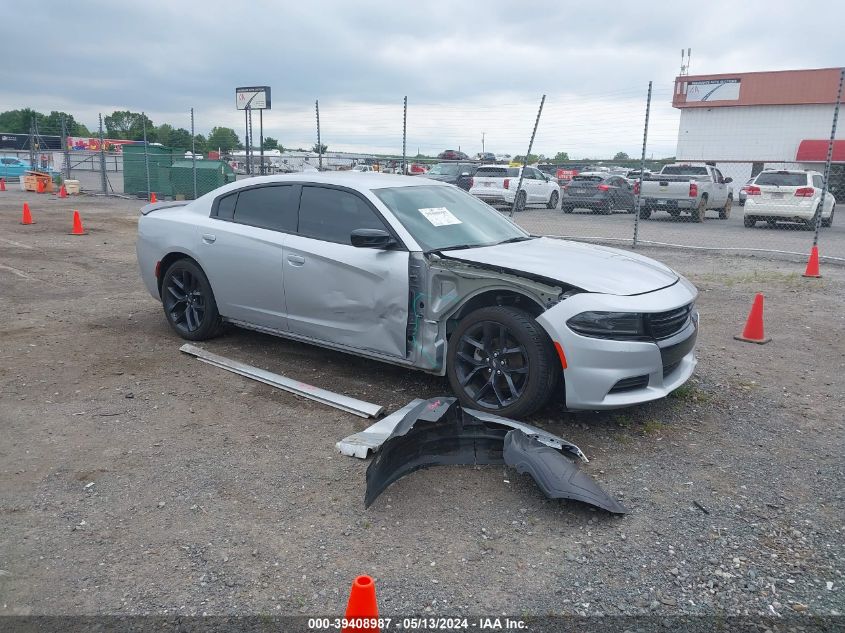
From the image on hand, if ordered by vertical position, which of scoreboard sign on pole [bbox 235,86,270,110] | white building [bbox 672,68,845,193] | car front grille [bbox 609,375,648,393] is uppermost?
white building [bbox 672,68,845,193]

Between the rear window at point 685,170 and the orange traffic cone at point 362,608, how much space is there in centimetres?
1990

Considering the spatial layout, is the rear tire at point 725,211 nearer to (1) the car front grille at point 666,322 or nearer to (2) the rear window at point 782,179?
(2) the rear window at point 782,179

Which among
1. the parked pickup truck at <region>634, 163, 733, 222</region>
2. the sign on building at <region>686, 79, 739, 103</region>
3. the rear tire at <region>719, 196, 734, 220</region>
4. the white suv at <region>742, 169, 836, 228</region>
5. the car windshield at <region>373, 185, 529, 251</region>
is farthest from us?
the sign on building at <region>686, 79, 739, 103</region>

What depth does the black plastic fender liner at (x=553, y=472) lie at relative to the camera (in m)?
3.39

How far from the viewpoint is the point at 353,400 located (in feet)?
15.7

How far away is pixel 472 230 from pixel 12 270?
25.1ft

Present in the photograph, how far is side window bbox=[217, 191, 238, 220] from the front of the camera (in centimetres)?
592

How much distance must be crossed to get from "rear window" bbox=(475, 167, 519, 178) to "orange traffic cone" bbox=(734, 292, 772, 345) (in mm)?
15348

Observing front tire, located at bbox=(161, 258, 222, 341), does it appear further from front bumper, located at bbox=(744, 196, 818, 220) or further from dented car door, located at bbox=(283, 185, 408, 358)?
front bumper, located at bbox=(744, 196, 818, 220)

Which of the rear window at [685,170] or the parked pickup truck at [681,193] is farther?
the rear window at [685,170]

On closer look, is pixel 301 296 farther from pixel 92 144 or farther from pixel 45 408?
pixel 92 144

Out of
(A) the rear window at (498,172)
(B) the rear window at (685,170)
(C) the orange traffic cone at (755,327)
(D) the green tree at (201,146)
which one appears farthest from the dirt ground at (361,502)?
(D) the green tree at (201,146)

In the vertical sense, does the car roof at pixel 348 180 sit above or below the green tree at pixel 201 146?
below

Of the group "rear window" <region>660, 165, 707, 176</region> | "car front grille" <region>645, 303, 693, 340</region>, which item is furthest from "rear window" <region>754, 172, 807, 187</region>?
"car front grille" <region>645, 303, 693, 340</region>
